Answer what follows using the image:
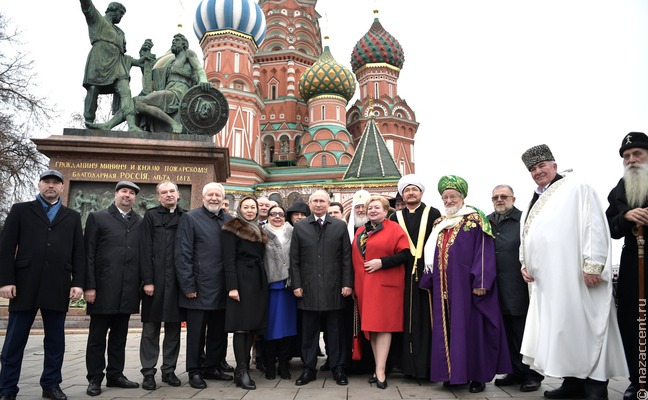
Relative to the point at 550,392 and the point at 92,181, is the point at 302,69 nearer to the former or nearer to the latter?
the point at 92,181

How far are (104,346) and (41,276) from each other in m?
0.83

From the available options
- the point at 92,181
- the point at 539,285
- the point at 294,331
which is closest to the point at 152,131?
the point at 92,181

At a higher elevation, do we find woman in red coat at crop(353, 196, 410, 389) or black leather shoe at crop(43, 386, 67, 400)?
woman in red coat at crop(353, 196, 410, 389)

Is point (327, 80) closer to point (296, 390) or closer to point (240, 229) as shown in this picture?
point (240, 229)

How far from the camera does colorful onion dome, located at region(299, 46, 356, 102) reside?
110 feet

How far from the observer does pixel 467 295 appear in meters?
4.11

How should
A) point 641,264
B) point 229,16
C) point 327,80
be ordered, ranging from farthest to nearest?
1. point 327,80
2. point 229,16
3. point 641,264

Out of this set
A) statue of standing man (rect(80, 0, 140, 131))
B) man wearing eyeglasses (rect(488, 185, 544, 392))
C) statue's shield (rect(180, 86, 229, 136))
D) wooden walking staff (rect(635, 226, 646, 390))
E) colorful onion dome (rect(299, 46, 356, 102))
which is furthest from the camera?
colorful onion dome (rect(299, 46, 356, 102))

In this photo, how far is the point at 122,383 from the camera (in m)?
4.11

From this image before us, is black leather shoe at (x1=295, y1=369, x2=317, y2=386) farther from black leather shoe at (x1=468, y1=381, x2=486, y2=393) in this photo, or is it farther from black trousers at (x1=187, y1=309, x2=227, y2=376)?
black leather shoe at (x1=468, y1=381, x2=486, y2=393)

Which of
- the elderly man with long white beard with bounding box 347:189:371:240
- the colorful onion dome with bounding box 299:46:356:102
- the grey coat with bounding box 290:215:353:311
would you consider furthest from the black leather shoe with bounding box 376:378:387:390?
the colorful onion dome with bounding box 299:46:356:102

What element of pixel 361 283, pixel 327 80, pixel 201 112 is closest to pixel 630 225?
pixel 361 283

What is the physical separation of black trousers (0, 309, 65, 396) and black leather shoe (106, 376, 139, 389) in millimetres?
472

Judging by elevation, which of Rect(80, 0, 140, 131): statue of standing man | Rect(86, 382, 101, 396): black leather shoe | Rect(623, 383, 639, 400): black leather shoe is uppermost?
Rect(80, 0, 140, 131): statue of standing man
